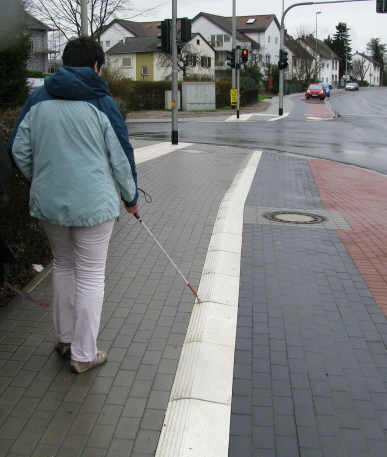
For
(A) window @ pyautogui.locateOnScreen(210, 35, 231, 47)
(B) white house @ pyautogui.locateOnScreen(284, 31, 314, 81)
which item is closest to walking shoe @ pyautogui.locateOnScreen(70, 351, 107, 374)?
(A) window @ pyautogui.locateOnScreen(210, 35, 231, 47)

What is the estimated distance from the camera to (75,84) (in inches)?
131

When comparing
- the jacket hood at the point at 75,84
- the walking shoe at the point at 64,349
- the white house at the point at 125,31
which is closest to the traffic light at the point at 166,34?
the jacket hood at the point at 75,84

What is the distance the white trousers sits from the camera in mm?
3510

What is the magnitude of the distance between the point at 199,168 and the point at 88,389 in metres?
9.46

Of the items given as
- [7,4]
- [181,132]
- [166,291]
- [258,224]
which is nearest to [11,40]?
[7,4]

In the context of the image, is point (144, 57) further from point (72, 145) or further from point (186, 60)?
point (72, 145)

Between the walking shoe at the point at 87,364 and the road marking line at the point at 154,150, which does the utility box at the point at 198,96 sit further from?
the walking shoe at the point at 87,364

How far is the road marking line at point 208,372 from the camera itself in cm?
305

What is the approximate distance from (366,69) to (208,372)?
157m

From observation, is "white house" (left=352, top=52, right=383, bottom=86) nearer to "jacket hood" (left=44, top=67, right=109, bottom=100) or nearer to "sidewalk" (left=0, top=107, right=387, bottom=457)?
"sidewalk" (left=0, top=107, right=387, bottom=457)

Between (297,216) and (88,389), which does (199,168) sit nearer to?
(297,216)

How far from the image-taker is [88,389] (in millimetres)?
3502

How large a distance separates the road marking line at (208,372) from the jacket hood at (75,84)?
1.72 meters

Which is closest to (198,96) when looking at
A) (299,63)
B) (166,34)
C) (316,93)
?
(316,93)
